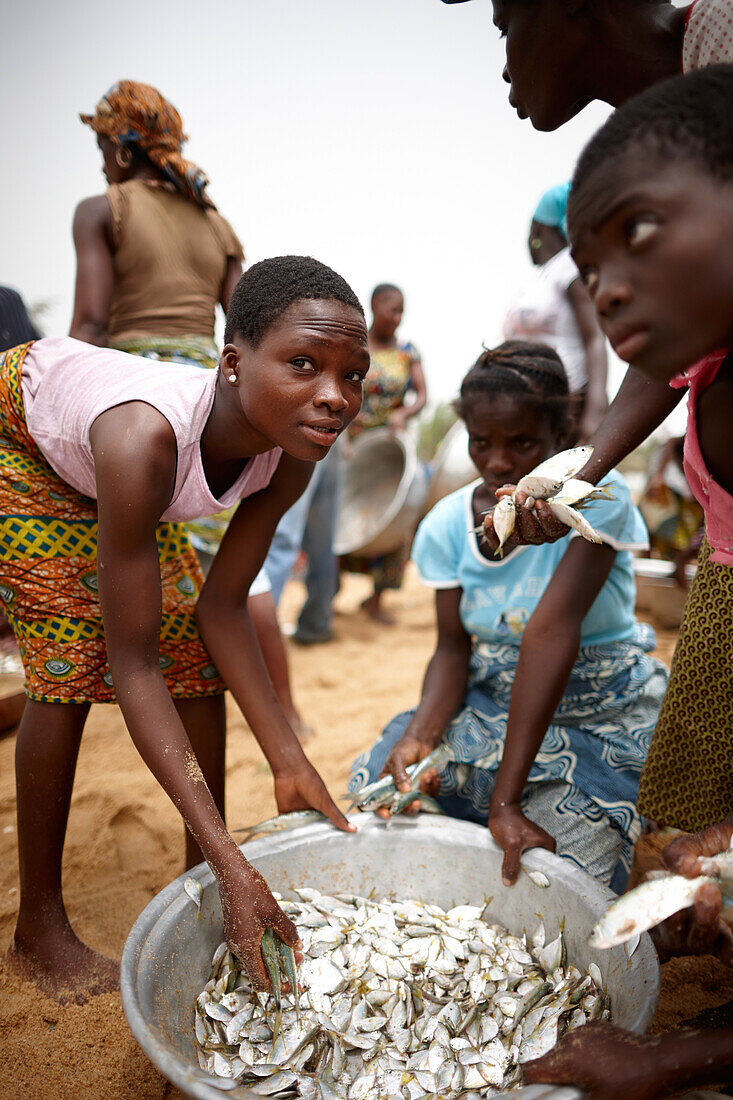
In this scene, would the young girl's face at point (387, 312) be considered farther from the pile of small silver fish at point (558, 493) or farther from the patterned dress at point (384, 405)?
the pile of small silver fish at point (558, 493)

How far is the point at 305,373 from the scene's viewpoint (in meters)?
1.27

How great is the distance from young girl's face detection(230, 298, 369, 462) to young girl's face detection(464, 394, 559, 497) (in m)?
0.47

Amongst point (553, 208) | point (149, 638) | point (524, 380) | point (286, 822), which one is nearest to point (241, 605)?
point (149, 638)

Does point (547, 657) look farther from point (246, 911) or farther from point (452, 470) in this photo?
point (452, 470)

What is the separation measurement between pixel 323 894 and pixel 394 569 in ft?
10.4

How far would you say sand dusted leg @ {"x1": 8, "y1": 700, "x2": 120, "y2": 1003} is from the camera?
1.51 m

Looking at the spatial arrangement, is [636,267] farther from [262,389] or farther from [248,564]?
[248,564]

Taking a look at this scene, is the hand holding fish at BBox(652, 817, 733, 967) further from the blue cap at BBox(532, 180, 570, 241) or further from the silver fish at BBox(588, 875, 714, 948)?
the blue cap at BBox(532, 180, 570, 241)

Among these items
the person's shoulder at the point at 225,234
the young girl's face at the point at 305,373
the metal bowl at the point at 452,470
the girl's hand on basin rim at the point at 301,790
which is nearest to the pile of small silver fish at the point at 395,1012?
the girl's hand on basin rim at the point at 301,790

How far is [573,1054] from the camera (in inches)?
36.6

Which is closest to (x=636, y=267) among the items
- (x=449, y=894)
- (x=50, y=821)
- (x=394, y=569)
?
(x=449, y=894)

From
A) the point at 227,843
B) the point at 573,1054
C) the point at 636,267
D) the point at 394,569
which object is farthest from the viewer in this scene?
the point at 394,569

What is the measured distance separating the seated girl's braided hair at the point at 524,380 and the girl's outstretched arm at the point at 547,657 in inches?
14.8

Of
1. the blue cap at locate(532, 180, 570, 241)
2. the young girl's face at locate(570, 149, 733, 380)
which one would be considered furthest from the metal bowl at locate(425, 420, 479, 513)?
the young girl's face at locate(570, 149, 733, 380)
